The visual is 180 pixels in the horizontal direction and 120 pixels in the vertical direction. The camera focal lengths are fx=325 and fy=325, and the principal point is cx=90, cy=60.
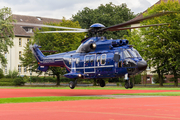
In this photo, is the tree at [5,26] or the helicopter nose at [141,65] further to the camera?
the tree at [5,26]

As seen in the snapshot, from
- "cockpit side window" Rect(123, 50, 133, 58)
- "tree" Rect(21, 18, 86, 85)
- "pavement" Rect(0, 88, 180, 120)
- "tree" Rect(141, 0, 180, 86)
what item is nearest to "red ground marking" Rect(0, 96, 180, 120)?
"pavement" Rect(0, 88, 180, 120)

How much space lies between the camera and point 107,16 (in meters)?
91.9

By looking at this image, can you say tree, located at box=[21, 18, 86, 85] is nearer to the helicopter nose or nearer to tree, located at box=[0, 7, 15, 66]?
tree, located at box=[0, 7, 15, 66]

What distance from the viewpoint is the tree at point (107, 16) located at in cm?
9139

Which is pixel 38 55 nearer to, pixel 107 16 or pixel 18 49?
pixel 107 16

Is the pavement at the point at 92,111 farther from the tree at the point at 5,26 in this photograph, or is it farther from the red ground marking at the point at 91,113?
the tree at the point at 5,26

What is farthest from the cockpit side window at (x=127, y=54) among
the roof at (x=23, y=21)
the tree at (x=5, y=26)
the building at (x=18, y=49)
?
the building at (x=18, y=49)

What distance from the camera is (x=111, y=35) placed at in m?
90.7

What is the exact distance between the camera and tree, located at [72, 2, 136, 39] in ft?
300

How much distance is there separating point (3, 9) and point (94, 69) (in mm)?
49647

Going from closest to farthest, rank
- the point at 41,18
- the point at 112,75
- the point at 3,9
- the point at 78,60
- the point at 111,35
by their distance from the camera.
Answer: the point at 112,75, the point at 78,60, the point at 3,9, the point at 111,35, the point at 41,18

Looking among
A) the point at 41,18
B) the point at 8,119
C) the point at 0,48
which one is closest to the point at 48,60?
the point at 8,119

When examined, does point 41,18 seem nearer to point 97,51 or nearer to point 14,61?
point 14,61

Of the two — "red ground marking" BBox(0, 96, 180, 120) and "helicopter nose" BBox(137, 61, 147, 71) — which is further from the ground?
"helicopter nose" BBox(137, 61, 147, 71)
